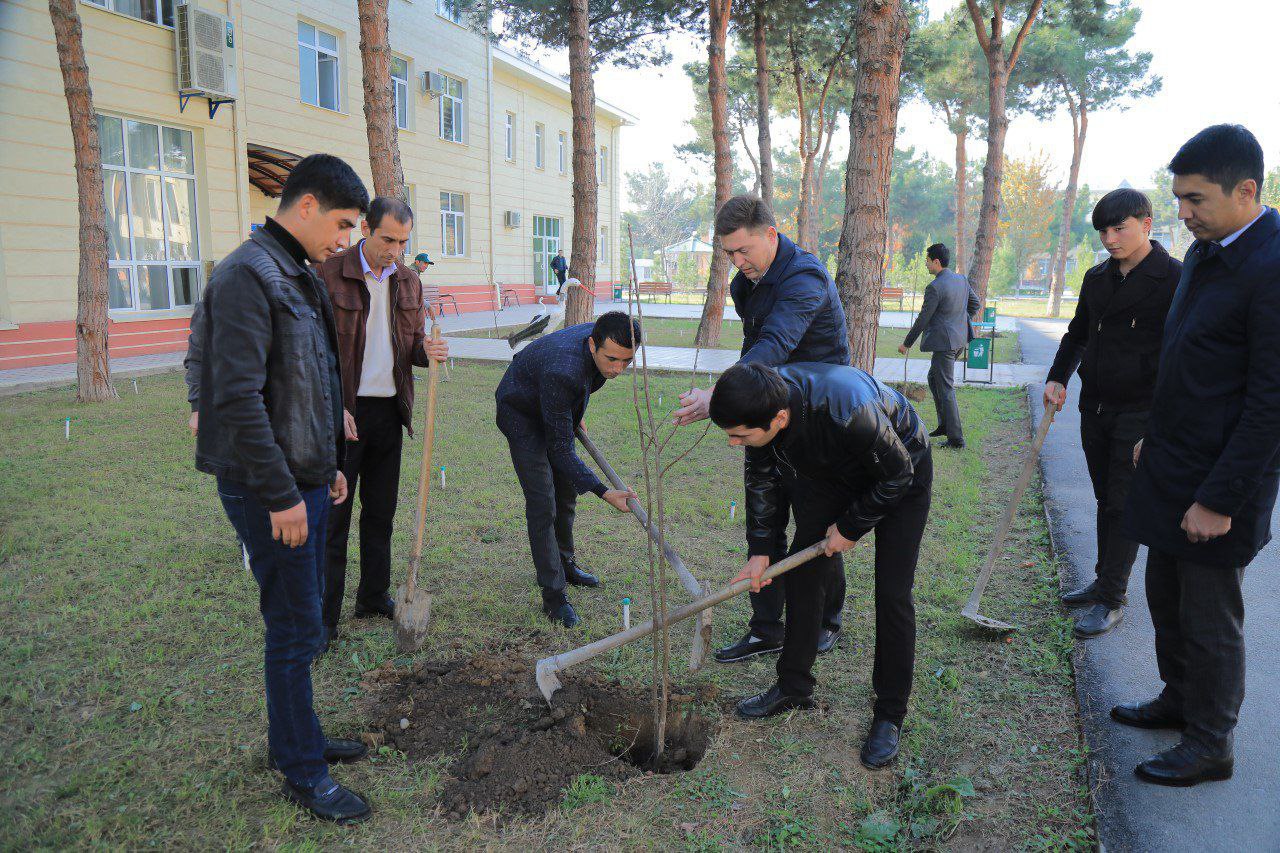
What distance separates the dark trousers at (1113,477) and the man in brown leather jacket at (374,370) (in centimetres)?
311

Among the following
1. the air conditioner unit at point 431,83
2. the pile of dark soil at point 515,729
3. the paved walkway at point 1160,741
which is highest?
the air conditioner unit at point 431,83

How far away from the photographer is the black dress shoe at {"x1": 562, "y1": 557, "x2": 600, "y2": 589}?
436 cm

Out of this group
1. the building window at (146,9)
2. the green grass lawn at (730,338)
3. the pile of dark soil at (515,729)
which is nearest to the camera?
the pile of dark soil at (515,729)

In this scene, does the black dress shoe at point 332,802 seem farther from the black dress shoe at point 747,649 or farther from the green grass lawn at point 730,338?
the green grass lawn at point 730,338

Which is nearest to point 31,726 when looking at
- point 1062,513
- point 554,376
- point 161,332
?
point 554,376

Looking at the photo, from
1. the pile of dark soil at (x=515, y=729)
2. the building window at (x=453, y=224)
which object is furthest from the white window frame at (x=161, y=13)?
the pile of dark soil at (x=515, y=729)

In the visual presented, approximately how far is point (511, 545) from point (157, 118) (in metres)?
11.2

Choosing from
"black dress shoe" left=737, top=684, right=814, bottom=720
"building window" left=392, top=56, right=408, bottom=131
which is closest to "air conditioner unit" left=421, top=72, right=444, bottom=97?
"building window" left=392, top=56, right=408, bottom=131

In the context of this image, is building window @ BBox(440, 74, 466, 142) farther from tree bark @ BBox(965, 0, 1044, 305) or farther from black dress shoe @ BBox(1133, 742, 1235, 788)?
black dress shoe @ BBox(1133, 742, 1235, 788)

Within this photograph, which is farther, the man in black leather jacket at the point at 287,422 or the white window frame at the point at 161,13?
the white window frame at the point at 161,13

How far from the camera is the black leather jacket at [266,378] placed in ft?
7.02

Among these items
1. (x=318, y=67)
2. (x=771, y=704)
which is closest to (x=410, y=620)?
(x=771, y=704)

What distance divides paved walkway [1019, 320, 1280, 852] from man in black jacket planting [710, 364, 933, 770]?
28.2 inches

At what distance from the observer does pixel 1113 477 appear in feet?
12.4
